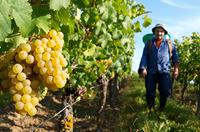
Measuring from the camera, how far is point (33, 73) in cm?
207

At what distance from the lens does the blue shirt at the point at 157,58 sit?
28.1 feet

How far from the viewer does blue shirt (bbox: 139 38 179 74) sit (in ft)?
28.1

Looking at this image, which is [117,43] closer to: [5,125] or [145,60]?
[145,60]

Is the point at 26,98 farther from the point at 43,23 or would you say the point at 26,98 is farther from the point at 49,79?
the point at 43,23

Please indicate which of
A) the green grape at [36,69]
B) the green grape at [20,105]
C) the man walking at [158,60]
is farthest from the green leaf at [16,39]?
the man walking at [158,60]

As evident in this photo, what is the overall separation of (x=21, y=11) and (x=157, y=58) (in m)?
6.96

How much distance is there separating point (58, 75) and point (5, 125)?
40.5 ft

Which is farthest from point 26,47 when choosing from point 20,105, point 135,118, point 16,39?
point 135,118

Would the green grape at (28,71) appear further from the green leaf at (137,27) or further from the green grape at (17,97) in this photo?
the green leaf at (137,27)

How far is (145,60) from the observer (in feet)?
28.5

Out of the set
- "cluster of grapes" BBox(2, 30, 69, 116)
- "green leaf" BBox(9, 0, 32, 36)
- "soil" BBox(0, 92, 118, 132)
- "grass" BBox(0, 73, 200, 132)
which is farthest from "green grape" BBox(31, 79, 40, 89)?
"soil" BBox(0, 92, 118, 132)

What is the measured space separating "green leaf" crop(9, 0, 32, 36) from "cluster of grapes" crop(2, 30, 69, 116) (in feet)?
0.66

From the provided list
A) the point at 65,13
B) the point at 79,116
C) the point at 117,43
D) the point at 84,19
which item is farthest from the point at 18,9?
the point at 79,116

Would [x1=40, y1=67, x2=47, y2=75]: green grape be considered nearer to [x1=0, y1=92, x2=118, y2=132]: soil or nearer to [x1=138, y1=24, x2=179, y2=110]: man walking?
[x1=138, y1=24, x2=179, y2=110]: man walking
